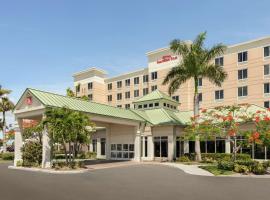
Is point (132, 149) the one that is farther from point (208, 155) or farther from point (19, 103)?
point (19, 103)

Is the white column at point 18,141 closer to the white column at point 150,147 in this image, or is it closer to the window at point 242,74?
the white column at point 150,147

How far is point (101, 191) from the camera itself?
15445mm

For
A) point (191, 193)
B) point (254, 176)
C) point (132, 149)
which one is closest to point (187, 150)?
point (132, 149)

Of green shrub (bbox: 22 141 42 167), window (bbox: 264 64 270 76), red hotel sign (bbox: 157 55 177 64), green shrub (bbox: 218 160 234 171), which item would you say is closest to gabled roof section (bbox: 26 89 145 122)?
green shrub (bbox: 22 141 42 167)

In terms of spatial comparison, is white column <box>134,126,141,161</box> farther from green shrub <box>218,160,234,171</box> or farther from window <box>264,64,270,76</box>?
window <box>264,64,270,76</box>

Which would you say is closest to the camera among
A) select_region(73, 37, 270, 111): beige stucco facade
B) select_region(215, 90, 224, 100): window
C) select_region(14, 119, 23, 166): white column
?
select_region(14, 119, 23, 166): white column

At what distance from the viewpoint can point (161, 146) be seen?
4028 cm

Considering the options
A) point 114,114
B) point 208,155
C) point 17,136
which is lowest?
point 208,155

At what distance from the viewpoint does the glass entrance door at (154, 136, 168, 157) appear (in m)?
39.8

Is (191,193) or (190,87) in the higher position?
(190,87)

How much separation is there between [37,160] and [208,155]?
65.4ft

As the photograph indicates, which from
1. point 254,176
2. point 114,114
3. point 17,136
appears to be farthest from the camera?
point 114,114

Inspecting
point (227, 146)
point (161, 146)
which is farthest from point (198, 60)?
point (161, 146)

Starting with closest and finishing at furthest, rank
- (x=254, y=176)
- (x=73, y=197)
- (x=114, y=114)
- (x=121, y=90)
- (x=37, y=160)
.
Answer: (x=73, y=197) < (x=254, y=176) < (x=37, y=160) < (x=114, y=114) < (x=121, y=90)
